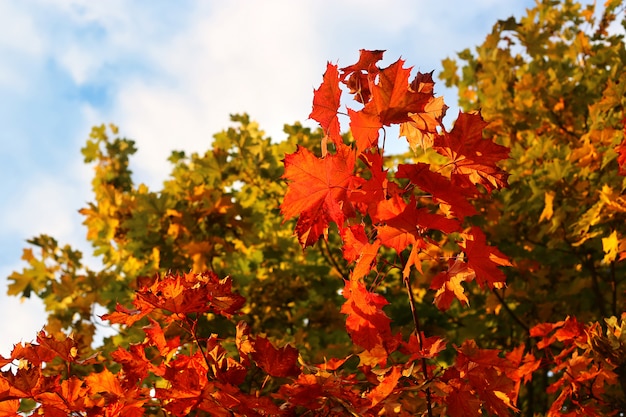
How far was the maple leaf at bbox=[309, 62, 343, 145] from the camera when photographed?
2.02m

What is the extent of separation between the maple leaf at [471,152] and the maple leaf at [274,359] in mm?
942

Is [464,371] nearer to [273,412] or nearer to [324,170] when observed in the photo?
[273,412]

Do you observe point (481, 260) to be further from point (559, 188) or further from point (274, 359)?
point (559, 188)

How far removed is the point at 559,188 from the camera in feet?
14.2

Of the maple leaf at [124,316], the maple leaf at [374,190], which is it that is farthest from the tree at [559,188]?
the maple leaf at [124,316]

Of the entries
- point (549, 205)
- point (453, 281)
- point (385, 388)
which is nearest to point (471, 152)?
point (453, 281)

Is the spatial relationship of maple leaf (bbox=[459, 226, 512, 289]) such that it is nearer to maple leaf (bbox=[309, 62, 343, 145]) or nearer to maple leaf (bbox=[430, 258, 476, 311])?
maple leaf (bbox=[430, 258, 476, 311])

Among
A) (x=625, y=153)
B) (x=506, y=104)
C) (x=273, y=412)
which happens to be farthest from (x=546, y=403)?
(x=273, y=412)

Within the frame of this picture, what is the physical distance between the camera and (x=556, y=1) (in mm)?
7434

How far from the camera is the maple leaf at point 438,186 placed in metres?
1.84

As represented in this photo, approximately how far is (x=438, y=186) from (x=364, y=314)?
0.55 meters

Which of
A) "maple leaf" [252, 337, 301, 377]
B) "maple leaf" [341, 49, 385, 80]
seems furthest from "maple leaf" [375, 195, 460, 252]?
"maple leaf" [252, 337, 301, 377]

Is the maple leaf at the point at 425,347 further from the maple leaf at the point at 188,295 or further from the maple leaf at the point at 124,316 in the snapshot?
the maple leaf at the point at 124,316

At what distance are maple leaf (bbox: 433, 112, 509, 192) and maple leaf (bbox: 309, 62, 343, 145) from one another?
1.18 feet
